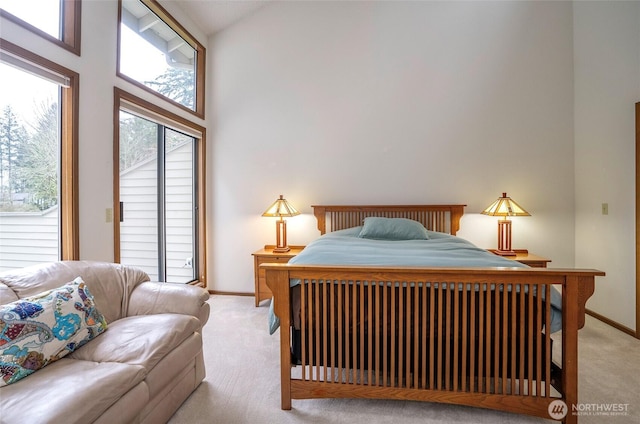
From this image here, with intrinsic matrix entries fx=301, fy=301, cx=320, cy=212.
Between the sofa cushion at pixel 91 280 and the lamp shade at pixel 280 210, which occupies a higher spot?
the lamp shade at pixel 280 210

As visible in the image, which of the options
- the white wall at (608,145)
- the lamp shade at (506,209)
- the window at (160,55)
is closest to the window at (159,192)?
the window at (160,55)

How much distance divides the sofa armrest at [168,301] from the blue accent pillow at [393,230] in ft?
5.86

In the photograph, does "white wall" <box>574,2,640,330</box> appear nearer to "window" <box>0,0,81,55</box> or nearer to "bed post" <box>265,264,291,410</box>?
"bed post" <box>265,264,291,410</box>

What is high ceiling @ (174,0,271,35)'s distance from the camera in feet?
11.4

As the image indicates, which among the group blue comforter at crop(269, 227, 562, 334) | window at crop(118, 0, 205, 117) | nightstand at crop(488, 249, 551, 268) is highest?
window at crop(118, 0, 205, 117)

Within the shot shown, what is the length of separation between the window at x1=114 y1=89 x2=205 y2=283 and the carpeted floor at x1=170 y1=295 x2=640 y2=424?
1191 mm

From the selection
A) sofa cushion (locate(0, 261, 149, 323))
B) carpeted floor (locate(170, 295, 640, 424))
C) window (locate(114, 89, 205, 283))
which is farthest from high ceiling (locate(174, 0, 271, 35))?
carpeted floor (locate(170, 295, 640, 424))

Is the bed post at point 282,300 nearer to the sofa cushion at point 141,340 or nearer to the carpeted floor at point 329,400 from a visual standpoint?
the carpeted floor at point 329,400

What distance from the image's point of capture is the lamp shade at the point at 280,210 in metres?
3.57

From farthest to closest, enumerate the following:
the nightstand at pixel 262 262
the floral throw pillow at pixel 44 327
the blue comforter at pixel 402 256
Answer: the nightstand at pixel 262 262 < the blue comforter at pixel 402 256 < the floral throw pillow at pixel 44 327

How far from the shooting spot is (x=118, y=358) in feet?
4.81

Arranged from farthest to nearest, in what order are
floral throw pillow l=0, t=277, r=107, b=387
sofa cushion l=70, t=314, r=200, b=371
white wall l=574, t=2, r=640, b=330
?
white wall l=574, t=2, r=640, b=330 < sofa cushion l=70, t=314, r=200, b=371 < floral throw pillow l=0, t=277, r=107, b=387

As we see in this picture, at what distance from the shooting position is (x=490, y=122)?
3.60 m

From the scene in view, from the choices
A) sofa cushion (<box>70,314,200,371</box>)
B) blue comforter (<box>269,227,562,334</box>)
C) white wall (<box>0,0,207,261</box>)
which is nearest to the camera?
sofa cushion (<box>70,314,200,371</box>)
